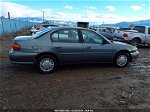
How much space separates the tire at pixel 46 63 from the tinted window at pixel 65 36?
24.8 inches

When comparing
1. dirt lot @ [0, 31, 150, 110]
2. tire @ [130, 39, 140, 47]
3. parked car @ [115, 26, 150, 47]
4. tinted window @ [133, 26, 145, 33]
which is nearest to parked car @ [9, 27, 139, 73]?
dirt lot @ [0, 31, 150, 110]

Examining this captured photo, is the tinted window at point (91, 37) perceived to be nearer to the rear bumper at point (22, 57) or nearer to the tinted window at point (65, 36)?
the tinted window at point (65, 36)

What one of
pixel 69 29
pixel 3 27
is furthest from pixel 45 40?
pixel 3 27

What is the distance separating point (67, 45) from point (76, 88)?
2061 millimetres

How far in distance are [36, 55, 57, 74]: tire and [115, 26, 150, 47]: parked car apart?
9.37 meters

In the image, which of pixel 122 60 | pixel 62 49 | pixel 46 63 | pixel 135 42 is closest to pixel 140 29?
pixel 135 42

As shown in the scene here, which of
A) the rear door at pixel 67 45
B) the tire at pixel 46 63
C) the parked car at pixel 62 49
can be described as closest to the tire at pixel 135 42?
the parked car at pixel 62 49

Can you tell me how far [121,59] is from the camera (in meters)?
8.80

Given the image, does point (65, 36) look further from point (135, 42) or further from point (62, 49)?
point (135, 42)

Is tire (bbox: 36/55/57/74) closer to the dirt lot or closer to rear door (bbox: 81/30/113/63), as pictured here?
the dirt lot

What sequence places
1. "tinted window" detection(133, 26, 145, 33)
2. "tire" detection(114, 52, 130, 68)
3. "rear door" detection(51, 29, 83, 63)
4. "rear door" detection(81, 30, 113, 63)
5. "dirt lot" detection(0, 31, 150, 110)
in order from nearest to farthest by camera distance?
1. "dirt lot" detection(0, 31, 150, 110)
2. "rear door" detection(51, 29, 83, 63)
3. "rear door" detection(81, 30, 113, 63)
4. "tire" detection(114, 52, 130, 68)
5. "tinted window" detection(133, 26, 145, 33)

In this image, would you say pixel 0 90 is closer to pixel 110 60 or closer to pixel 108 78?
pixel 108 78

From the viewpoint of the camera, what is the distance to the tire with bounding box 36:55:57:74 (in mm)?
7508

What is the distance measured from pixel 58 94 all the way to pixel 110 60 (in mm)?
3521
